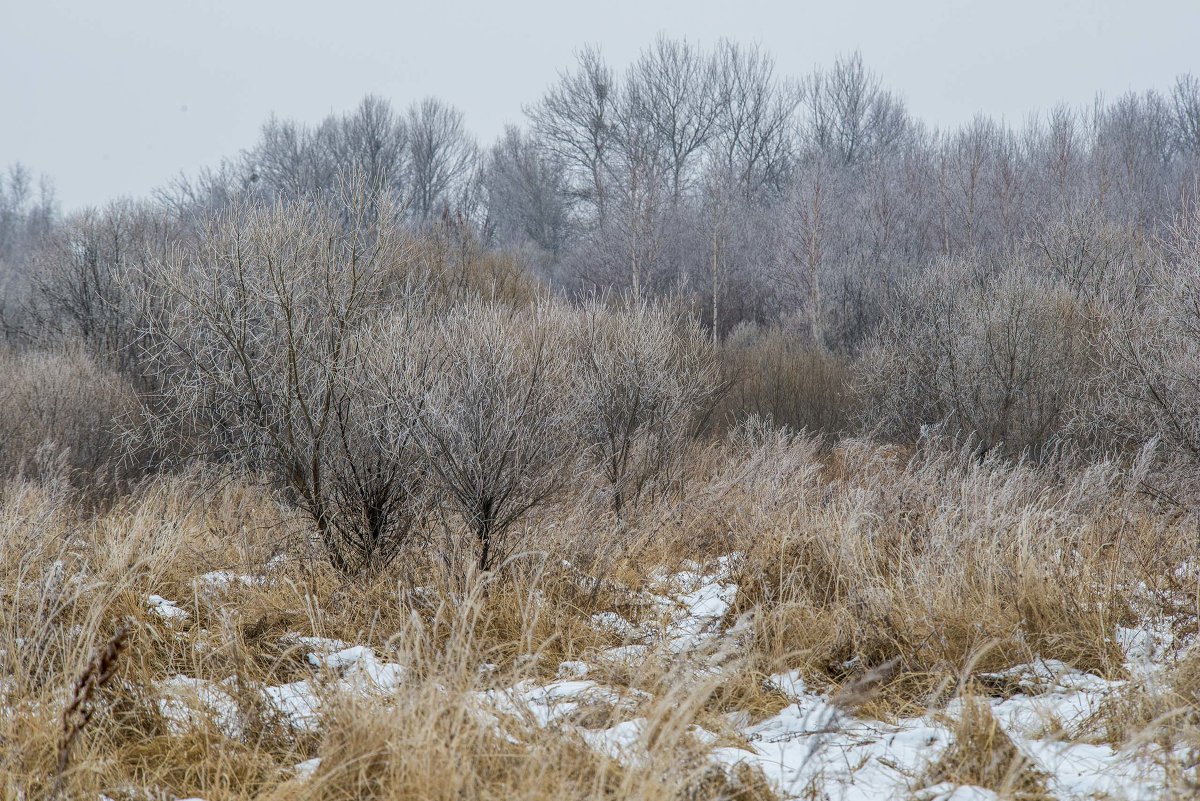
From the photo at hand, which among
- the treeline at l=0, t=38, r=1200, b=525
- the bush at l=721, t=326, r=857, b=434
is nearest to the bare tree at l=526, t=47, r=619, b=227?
the treeline at l=0, t=38, r=1200, b=525

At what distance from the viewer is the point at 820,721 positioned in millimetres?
3236

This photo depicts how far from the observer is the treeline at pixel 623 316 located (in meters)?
6.20

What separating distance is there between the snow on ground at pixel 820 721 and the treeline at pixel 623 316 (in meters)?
1.90

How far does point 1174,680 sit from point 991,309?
8.79m

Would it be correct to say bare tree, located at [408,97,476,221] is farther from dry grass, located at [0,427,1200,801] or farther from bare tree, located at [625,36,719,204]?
dry grass, located at [0,427,1200,801]

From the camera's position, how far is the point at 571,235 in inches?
1469

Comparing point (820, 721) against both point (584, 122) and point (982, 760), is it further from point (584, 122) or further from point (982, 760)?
point (584, 122)

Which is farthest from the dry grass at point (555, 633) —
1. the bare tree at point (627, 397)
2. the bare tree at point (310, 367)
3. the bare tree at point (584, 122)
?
the bare tree at point (584, 122)

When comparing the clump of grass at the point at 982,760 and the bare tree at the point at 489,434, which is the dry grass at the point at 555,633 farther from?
the bare tree at the point at 489,434

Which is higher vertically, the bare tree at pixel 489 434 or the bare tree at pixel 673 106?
the bare tree at pixel 673 106

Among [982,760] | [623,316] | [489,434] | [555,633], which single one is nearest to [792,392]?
[623,316]

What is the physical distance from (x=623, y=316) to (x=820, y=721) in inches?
283

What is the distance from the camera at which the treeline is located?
20.3ft

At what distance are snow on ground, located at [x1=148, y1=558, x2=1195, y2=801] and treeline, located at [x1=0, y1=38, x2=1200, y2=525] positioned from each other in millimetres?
1901
